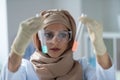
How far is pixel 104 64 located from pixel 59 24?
29 cm

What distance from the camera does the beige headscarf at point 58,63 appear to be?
122 cm

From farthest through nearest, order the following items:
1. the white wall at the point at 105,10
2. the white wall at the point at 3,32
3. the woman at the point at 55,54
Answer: the white wall at the point at 105,10
the white wall at the point at 3,32
the woman at the point at 55,54

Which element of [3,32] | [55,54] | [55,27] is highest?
[55,27]

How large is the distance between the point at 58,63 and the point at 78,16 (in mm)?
1740

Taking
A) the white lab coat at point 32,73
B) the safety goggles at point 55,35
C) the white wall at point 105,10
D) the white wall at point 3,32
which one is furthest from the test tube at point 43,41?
the white wall at point 105,10

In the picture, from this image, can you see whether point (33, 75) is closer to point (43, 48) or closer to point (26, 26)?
point (43, 48)

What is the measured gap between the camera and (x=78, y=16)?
9.60 feet

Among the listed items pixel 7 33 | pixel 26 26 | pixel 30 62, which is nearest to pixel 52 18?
pixel 26 26

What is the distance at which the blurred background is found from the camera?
2873mm

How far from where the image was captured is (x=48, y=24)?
122cm

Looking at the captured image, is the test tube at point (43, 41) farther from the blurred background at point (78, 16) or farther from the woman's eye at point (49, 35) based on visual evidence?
the blurred background at point (78, 16)

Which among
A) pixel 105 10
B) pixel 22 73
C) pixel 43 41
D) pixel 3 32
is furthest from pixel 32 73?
pixel 105 10

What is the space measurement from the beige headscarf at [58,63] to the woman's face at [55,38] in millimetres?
22

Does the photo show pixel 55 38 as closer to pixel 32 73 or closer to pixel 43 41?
pixel 43 41
